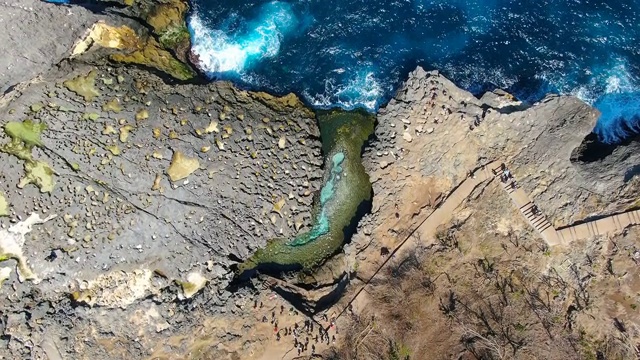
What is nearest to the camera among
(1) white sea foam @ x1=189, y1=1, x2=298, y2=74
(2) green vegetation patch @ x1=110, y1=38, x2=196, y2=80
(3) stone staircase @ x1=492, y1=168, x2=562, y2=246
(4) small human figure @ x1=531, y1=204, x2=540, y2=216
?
(3) stone staircase @ x1=492, y1=168, x2=562, y2=246

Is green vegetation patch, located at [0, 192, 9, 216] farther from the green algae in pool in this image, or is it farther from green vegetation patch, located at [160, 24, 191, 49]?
the green algae in pool

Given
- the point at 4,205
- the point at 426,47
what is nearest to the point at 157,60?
the point at 4,205

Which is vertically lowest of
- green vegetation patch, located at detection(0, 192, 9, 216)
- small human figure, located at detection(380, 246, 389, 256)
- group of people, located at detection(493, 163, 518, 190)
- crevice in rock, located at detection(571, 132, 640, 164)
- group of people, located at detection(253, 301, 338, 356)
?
group of people, located at detection(253, 301, 338, 356)

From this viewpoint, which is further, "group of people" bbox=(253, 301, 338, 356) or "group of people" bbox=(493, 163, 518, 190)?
"group of people" bbox=(253, 301, 338, 356)

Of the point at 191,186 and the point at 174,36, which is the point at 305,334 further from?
the point at 174,36

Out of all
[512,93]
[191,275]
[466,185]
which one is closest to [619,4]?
[512,93]

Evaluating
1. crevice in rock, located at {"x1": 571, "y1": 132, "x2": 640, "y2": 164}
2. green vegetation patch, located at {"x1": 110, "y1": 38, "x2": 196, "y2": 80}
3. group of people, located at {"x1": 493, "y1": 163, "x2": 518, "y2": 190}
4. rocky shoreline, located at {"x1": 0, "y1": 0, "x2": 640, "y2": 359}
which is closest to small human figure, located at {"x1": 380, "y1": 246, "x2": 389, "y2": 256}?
rocky shoreline, located at {"x1": 0, "y1": 0, "x2": 640, "y2": 359}

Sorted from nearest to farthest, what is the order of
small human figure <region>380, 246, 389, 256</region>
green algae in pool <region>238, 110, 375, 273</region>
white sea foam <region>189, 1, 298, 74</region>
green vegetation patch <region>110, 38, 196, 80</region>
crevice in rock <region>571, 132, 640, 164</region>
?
crevice in rock <region>571, 132, 640, 164</region> < small human figure <region>380, 246, 389, 256</region> < green vegetation patch <region>110, 38, 196, 80</region> < green algae in pool <region>238, 110, 375, 273</region> < white sea foam <region>189, 1, 298, 74</region>
